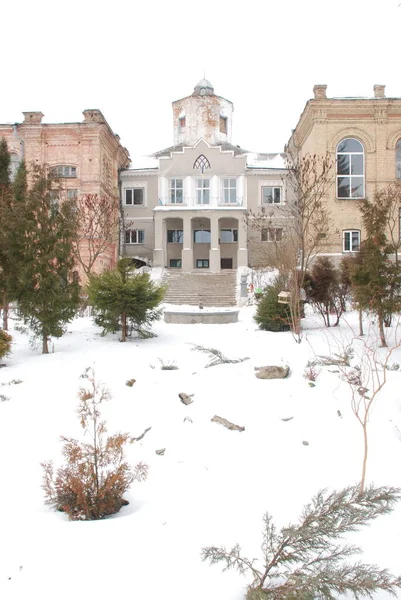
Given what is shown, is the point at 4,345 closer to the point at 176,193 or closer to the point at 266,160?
the point at 176,193

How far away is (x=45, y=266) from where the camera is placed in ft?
37.8

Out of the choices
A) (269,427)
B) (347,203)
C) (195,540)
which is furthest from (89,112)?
(195,540)

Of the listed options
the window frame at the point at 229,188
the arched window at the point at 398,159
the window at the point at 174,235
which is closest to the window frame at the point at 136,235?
the window at the point at 174,235

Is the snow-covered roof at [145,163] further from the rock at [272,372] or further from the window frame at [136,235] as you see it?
the rock at [272,372]

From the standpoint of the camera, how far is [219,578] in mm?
4152

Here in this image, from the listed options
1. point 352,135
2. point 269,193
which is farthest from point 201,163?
point 352,135

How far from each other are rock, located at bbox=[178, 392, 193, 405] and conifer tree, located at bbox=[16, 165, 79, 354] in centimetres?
455

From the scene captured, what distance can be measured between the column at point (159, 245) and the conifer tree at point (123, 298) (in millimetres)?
20073

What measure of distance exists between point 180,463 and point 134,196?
3276 cm

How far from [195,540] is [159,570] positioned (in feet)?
1.96

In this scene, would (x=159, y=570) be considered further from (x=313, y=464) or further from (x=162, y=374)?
(x=162, y=374)

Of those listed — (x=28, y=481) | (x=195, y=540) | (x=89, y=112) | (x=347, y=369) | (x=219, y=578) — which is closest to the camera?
(x=219, y=578)

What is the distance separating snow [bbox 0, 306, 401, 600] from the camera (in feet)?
13.9

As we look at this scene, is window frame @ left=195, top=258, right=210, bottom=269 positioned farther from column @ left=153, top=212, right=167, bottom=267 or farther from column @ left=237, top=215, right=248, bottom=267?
column @ left=153, top=212, right=167, bottom=267
